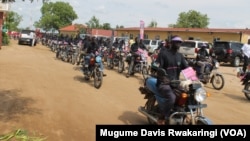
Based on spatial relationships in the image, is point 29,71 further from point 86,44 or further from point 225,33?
point 225,33

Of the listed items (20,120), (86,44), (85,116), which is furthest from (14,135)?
(86,44)

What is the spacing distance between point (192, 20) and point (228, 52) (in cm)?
6616

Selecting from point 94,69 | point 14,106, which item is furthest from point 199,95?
point 94,69

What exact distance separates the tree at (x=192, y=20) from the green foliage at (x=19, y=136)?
83.8 metres

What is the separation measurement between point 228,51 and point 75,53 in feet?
35.0

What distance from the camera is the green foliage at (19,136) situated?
19.5 ft

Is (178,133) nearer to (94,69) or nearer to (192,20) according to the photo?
(94,69)

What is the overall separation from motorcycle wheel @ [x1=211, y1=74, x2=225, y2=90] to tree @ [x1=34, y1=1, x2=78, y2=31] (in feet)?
296

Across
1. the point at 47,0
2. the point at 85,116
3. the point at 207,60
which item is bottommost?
the point at 85,116

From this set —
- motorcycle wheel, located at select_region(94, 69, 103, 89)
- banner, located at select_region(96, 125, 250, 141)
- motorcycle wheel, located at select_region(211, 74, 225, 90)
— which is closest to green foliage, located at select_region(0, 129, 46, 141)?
banner, located at select_region(96, 125, 250, 141)

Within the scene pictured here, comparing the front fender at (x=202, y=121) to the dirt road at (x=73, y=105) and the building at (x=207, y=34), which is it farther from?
the building at (x=207, y=34)

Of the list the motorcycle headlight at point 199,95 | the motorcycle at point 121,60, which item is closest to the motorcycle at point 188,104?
the motorcycle headlight at point 199,95

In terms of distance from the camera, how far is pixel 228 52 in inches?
971

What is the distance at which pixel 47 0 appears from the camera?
6820mm
